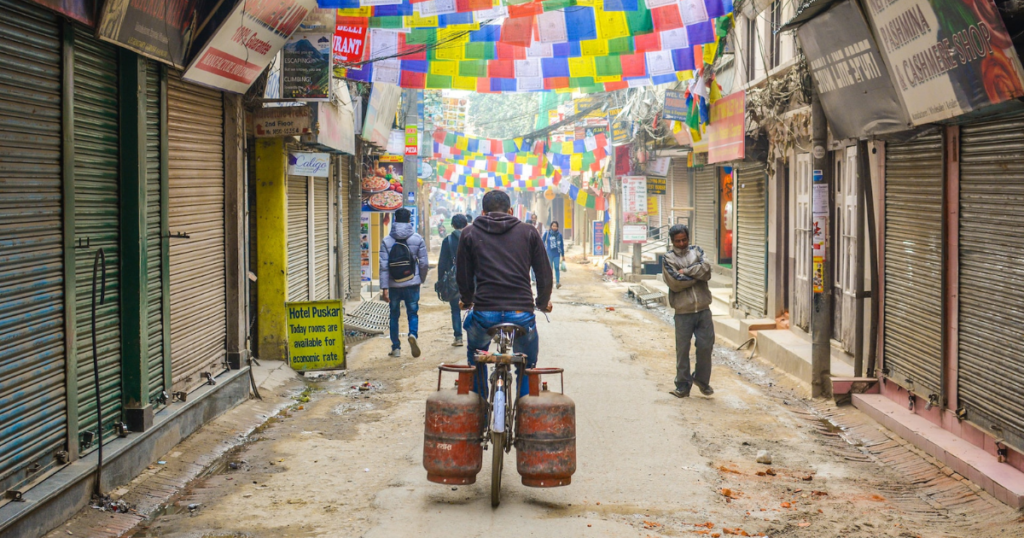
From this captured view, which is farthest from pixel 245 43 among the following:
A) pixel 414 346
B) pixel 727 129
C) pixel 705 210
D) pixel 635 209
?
pixel 635 209

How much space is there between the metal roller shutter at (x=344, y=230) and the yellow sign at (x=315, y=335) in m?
6.46

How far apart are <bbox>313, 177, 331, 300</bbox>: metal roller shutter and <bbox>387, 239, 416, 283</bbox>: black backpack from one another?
10.4ft

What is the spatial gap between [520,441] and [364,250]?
1591cm

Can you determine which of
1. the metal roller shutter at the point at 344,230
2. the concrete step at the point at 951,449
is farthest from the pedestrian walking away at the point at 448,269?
the concrete step at the point at 951,449

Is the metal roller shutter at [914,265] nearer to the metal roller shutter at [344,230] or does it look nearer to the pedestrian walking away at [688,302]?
the pedestrian walking away at [688,302]

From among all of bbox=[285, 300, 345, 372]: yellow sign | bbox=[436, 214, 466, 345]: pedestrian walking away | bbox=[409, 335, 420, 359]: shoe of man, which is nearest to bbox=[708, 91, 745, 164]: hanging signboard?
bbox=[436, 214, 466, 345]: pedestrian walking away

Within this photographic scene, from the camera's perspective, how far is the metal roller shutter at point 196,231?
771 cm

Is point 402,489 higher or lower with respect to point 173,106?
lower

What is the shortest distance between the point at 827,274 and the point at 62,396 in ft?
24.4

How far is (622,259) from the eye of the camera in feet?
95.4

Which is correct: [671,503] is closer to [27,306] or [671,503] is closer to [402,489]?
[402,489]

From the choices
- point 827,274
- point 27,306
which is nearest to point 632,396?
point 827,274

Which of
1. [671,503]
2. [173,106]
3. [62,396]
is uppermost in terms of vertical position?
[173,106]

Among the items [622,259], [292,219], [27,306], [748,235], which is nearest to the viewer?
[27,306]
